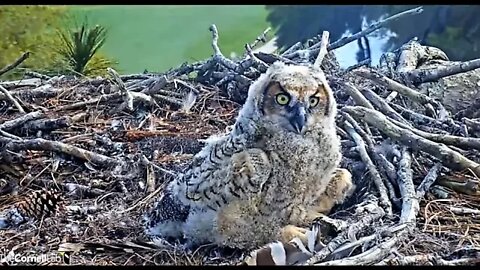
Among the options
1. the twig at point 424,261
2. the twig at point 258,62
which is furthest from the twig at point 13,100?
the twig at point 424,261

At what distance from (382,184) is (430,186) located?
15 cm

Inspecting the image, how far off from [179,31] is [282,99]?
30.0 inches

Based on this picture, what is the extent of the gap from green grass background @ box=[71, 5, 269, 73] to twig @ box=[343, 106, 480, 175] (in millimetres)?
505

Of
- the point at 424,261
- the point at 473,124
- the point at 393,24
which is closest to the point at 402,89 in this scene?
the point at 473,124

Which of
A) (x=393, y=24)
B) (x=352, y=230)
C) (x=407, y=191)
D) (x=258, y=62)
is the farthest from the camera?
(x=393, y=24)

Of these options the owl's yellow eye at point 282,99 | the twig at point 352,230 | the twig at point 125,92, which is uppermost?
the twig at point 125,92

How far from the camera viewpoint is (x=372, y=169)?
1.80 meters

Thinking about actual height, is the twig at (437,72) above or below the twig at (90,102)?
below

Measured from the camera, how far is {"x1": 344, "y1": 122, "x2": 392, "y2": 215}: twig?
170 centimetres

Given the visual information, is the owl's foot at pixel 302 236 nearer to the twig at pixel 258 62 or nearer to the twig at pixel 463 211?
the twig at pixel 463 211

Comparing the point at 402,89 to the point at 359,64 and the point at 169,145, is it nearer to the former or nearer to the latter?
the point at 359,64

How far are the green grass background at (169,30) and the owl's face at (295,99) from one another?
0.38 metres

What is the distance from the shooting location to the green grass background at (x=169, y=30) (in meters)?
2.13

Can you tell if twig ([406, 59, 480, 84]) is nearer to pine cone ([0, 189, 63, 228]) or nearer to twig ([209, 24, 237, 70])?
twig ([209, 24, 237, 70])
